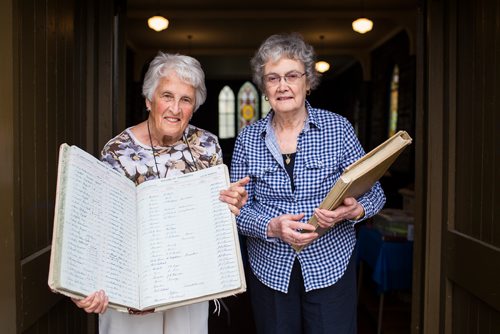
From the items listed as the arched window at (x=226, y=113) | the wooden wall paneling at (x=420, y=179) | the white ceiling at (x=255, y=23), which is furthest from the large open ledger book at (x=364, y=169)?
the arched window at (x=226, y=113)

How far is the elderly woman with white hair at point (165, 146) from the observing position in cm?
172

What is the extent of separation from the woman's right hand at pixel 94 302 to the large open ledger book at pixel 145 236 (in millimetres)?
A: 17

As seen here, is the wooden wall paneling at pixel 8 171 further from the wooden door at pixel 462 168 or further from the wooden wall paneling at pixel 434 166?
the wooden wall paneling at pixel 434 166

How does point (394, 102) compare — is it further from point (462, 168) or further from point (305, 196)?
point (305, 196)

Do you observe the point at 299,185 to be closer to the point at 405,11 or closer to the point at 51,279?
the point at 51,279

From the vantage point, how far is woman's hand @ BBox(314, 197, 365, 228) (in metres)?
1.60

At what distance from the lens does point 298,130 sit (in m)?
1.93

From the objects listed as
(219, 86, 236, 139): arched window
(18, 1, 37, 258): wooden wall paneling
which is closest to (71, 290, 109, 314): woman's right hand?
(18, 1, 37, 258): wooden wall paneling

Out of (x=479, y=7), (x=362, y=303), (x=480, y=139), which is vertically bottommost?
(x=362, y=303)

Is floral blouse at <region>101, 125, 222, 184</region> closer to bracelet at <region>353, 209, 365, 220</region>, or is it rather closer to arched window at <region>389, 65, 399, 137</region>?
bracelet at <region>353, 209, 365, 220</region>

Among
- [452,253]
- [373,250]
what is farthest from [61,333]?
[373,250]

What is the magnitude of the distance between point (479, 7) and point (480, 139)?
55cm

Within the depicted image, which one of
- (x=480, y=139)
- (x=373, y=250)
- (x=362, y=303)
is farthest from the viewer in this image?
(x=362, y=303)

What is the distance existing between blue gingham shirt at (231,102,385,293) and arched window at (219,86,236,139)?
571 inches
